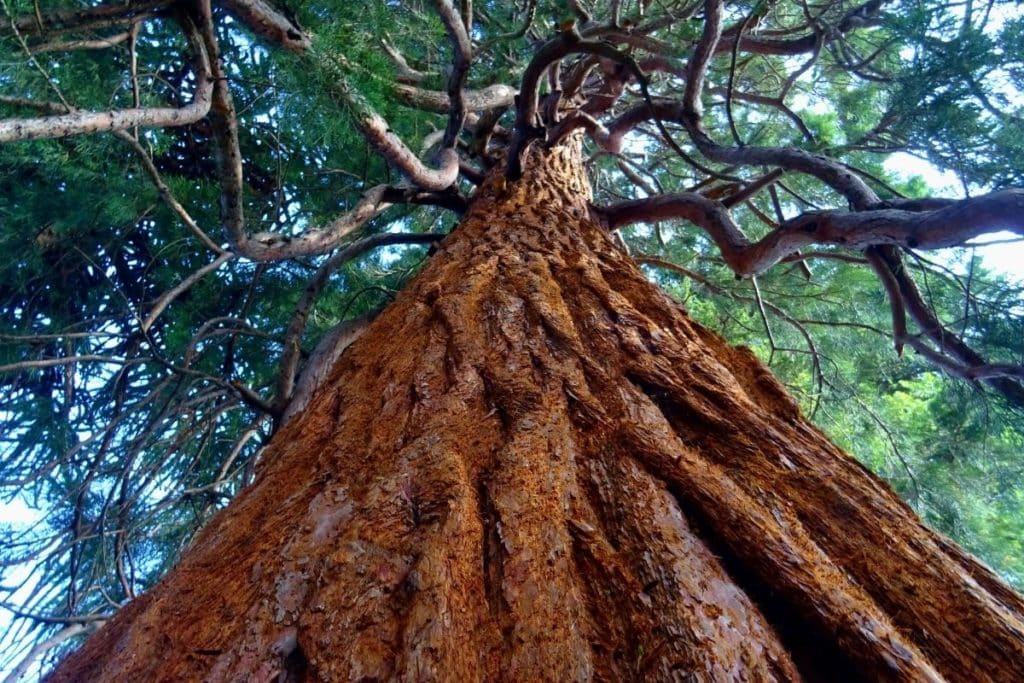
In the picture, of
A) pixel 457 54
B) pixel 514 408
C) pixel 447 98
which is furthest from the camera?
pixel 447 98

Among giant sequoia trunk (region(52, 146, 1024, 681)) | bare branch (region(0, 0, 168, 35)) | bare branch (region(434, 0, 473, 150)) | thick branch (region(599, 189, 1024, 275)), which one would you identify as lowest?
giant sequoia trunk (region(52, 146, 1024, 681))

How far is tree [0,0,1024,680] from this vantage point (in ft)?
2.32

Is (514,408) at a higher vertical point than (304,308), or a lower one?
lower

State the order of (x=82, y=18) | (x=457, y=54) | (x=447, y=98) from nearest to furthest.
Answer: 1. (x=82, y=18)
2. (x=457, y=54)
3. (x=447, y=98)

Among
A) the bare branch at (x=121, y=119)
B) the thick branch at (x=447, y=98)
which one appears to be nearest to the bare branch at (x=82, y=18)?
the bare branch at (x=121, y=119)

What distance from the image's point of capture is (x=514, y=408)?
107 cm

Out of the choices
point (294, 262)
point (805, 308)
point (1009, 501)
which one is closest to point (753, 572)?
point (294, 262)

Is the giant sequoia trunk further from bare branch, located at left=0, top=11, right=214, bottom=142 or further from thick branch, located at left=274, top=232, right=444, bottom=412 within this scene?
thick branch, located at left=274, top=232, right=444, bottom=412

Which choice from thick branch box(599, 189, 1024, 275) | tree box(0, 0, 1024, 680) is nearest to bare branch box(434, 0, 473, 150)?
tree box(0, 0, 1024, 680)

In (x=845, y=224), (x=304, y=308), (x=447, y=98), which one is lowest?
(x=845, y=224)

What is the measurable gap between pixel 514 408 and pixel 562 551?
34 centimetres

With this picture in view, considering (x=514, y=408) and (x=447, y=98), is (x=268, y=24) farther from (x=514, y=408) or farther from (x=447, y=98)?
(x=447, y=98)

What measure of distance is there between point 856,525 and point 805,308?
382cm

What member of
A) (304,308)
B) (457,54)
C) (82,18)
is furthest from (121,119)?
(304,308)
